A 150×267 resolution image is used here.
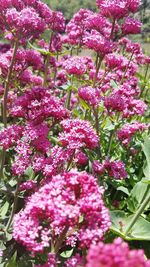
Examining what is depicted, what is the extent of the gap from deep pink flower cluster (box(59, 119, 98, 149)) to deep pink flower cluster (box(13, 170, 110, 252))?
89 centimetres

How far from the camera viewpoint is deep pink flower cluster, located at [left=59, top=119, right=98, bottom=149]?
3.05 meters

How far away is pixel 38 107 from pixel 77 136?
A: 19.8 inches

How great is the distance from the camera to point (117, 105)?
4.05m

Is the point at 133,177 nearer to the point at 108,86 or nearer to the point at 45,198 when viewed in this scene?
the point at 108,86

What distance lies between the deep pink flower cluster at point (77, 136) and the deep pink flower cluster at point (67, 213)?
35.2 inches

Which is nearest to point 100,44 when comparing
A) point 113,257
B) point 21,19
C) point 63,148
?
point 21,19

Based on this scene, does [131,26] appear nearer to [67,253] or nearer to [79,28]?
[79,28]

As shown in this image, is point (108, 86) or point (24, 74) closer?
point (24, 74)

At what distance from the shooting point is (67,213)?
1.94m

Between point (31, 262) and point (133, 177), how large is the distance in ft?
6.05

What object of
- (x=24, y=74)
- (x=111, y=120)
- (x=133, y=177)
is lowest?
(x=133, y=177)

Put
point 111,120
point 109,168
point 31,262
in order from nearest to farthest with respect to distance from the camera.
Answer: point 31,262 → point 109,168 → point 111,120

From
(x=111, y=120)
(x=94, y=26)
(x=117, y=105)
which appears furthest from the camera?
(x=111, y=120)

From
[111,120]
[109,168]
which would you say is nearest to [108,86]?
[111,120]
